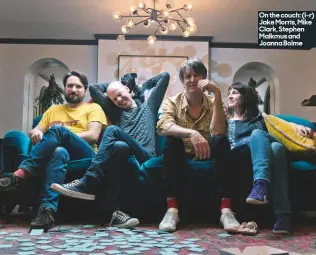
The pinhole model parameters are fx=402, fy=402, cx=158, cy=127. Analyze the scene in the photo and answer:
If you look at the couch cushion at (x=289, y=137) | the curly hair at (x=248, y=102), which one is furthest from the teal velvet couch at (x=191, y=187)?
the curly hair at (x=248, y=102)

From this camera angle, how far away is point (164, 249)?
5.50 feet

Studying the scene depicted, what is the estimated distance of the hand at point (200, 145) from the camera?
7.18 ft

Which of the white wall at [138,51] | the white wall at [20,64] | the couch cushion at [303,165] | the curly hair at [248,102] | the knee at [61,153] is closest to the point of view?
the knee at [61,153]

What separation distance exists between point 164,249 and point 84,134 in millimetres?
1119

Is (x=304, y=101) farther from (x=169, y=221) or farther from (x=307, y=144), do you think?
(x=169, y=221)

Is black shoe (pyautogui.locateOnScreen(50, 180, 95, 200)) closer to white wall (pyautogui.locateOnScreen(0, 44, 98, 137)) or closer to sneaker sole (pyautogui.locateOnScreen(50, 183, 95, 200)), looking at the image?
sneaker sole (pyautogui.locateOnScreen(50, 183, 95, 200))

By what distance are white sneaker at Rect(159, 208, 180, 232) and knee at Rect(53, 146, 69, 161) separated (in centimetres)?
67

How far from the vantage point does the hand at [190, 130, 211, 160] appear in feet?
7.18

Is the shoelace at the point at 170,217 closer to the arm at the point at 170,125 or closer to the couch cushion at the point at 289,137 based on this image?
the arm at the point at 170,125

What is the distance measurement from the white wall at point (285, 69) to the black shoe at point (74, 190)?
4.77 meters

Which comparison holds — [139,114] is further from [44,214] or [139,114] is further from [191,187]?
[44,214]

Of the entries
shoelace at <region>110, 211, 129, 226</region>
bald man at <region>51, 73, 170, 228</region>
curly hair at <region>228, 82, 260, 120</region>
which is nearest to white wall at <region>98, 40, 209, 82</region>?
bald man at <region>51, 73, 170, 228</region>

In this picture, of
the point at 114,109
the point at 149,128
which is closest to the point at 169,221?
the point at 149,128

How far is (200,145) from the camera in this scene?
7.18 ft
